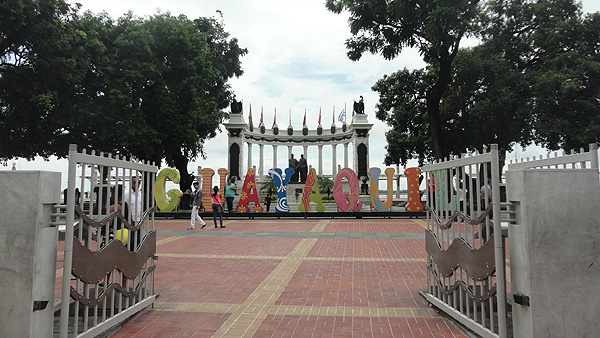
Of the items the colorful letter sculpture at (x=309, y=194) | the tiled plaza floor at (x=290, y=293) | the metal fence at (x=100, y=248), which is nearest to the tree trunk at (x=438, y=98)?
the colorful letter sculpture at (x=309, y=194)

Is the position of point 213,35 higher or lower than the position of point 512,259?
higher

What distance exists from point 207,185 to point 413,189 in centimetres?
1029

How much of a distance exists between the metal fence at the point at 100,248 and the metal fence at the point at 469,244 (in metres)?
3.55

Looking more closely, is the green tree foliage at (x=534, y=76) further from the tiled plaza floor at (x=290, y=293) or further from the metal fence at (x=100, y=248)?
the metal fence at (x=100, y=248)

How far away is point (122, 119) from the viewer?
66.7 feet

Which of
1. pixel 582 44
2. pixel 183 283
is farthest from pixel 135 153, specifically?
pixel 582 44

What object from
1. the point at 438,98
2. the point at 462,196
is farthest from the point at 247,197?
the point at 462,196

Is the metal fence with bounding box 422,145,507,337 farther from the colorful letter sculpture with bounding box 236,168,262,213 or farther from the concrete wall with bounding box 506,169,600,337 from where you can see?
the colorful letter sculpture with bounding box 236,168,262,213

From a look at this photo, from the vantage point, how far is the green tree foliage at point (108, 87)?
17359 millimetres

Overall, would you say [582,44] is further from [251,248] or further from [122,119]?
[122,119]

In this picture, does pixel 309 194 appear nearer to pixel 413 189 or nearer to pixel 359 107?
pixel 413 189

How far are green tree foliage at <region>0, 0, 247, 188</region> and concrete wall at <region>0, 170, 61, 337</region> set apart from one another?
1562 centimetres

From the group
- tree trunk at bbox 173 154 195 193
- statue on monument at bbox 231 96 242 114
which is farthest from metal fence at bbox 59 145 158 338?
statue on monument at bbox 231 96 242 114

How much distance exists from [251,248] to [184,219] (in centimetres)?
1099
